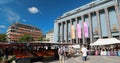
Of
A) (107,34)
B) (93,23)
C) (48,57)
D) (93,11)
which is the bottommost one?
(48,57)

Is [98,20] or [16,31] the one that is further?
[16,31]

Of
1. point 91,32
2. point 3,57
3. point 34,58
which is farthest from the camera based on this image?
point 91,32

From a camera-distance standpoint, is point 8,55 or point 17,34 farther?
point 17,34

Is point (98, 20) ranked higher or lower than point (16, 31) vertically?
lower

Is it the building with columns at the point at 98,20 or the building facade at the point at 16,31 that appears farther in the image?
the building facade at the point at 16,31

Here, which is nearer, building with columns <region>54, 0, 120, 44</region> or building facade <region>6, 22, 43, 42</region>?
building with columns <region>54, 0, 120, 44</region>

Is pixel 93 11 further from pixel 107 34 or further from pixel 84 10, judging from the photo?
pixel 107 34

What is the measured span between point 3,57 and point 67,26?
53.8m

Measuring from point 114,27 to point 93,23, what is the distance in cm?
1014

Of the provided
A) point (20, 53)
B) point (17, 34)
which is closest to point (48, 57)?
point (20, 53)

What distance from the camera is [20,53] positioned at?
54.6ft

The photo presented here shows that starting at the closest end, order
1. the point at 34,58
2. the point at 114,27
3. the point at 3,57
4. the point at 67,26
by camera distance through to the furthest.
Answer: the point at 3,57, the point at 34,58, the point at 114,27, the point at 67,26

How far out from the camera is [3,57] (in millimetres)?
15758

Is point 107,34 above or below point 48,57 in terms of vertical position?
above
